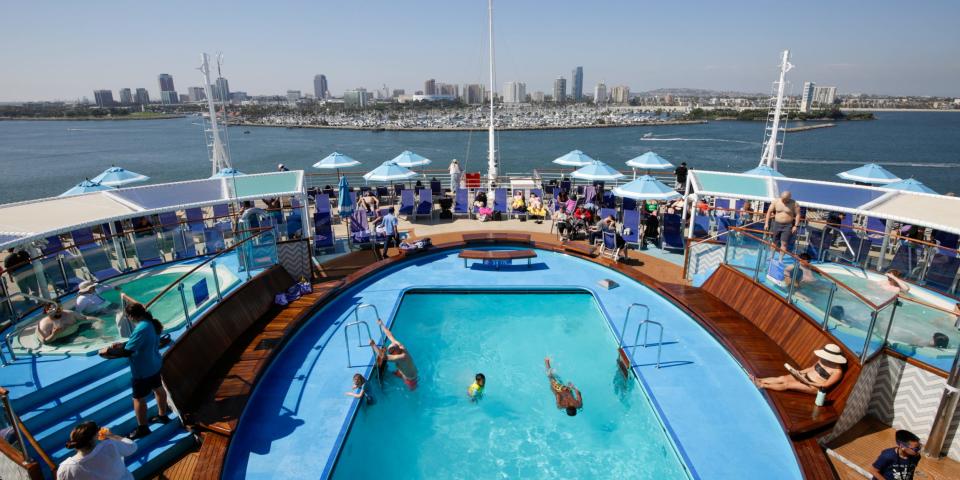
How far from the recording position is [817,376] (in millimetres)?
6008

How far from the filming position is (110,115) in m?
168

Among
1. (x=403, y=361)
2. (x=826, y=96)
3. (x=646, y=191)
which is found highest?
(x=826, y=96)

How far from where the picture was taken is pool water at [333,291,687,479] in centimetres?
584

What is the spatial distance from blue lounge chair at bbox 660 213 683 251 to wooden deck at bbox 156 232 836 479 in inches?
35.2

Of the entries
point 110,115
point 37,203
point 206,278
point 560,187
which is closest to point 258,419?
point 206,278

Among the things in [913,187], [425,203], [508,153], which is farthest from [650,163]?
[508,153]

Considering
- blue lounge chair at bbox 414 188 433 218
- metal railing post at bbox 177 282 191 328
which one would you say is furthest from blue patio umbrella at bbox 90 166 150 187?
metal railing post at bbox 177 282 191 328

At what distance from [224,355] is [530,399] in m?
4.62

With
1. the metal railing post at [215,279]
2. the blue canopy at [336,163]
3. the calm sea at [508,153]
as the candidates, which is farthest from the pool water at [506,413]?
the calm sea at [508,153]

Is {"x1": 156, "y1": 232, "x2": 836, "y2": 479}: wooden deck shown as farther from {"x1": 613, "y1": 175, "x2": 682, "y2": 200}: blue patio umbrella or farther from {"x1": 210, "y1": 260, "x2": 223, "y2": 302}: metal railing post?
{"x1": 613, "y1": 175, "x2": 682, "y2": 200}: blue patio umbrella

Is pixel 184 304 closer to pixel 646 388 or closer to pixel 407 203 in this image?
pixel 646 388

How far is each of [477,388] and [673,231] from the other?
295 inches

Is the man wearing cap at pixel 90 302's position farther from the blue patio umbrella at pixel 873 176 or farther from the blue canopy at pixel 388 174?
the blue patio umbrella at pixel 873 176

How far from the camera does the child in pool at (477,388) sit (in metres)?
6.97
